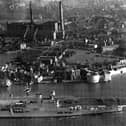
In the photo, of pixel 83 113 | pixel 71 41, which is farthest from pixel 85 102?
pixel 71 41

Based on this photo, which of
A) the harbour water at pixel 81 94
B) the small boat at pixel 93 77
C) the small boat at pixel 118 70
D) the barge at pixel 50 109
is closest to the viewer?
the harbour water at pixel 81 94

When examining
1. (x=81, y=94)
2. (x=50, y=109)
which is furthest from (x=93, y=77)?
(x=50, y=109)

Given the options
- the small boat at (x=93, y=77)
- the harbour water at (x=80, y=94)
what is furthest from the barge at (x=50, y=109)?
the small boat at (x=93, y=77)

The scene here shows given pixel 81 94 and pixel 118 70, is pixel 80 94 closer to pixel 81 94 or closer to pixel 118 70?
pixel 81 94

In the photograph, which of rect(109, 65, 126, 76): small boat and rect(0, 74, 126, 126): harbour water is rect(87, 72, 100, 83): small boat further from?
rect(109, 65, 126, 76): small boat

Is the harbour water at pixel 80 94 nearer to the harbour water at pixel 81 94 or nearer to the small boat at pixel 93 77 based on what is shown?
the harbour water at pixel 81 94

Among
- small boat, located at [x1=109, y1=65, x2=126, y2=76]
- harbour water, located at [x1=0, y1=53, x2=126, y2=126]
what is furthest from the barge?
small boat, located at [x1=109, y1=65, x2=126, y2=76]

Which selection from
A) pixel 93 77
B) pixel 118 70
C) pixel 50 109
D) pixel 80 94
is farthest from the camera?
pixel 118 70

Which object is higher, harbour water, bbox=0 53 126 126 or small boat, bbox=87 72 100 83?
small boat, bbox=87 72 100 83
